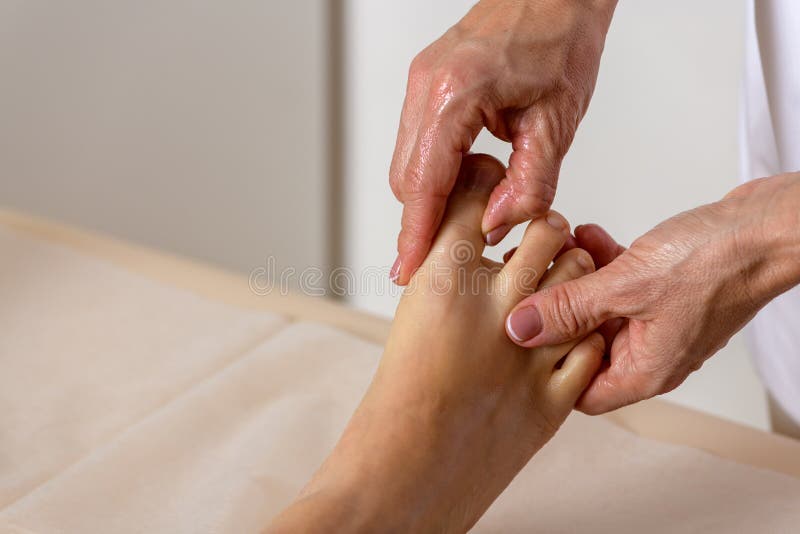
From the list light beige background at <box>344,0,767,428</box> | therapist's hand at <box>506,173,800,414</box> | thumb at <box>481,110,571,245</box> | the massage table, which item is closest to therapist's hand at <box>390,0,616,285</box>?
thumb at <box>481,110,571,245</box>

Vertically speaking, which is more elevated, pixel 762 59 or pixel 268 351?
pixel 762 59

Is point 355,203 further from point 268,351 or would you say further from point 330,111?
point 268,351

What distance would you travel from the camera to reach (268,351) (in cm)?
123

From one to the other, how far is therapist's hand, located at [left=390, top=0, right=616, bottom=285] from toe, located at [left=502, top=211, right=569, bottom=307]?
0.9 inches

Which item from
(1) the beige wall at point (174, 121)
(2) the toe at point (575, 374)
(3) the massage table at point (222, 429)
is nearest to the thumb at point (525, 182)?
(2) the toe at point (575, 374)

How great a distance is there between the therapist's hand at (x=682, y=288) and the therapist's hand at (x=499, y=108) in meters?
0.11

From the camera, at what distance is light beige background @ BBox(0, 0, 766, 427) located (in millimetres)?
1925

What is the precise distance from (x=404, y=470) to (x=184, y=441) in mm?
282

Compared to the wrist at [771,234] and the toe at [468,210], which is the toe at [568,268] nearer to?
the toe at [468,210]

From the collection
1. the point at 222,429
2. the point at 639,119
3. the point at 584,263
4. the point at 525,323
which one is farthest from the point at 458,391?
the point at 639,119

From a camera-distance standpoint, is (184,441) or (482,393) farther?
(184,441)

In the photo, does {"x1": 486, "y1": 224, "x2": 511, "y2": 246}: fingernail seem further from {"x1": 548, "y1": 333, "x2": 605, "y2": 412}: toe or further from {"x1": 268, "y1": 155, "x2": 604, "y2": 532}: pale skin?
{"x1": 548, "y1": 333, "x2": 605, "y2": 412}: toe

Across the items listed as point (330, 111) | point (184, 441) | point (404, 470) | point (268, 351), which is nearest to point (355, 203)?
point (330, 111)

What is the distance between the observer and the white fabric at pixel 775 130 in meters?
1.11
